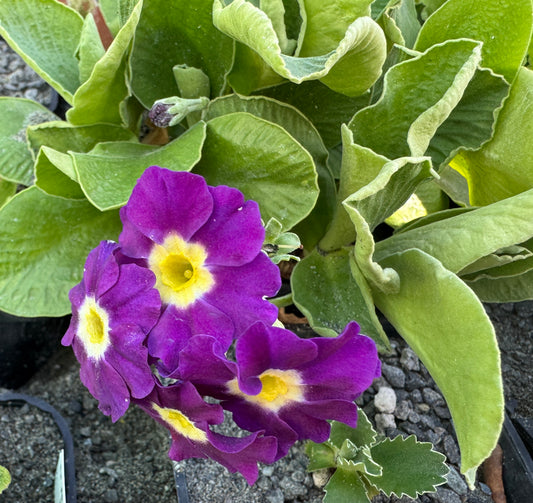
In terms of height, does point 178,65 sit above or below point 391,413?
above

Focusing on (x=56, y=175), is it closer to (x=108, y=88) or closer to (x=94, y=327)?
(x=108, y=88)

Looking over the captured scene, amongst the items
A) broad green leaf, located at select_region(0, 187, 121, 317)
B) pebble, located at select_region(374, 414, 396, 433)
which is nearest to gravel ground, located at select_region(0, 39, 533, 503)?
pebble, located at select_region(374, 414, 396, 433)

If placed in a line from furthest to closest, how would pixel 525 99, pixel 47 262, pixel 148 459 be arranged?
pixel 148 459 → pixel 47 262 → pixel 525 99

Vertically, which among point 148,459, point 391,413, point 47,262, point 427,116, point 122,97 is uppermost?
point 427,116

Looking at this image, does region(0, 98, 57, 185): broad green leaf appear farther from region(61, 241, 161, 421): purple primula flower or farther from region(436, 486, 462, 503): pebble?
region(436, 486, 462, 503): pebble

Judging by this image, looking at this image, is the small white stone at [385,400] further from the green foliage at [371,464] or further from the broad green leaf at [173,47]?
the broad green leaf at [173,47]

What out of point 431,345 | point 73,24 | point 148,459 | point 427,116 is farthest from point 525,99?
point 148,459

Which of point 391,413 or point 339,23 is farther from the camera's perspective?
point 391,413

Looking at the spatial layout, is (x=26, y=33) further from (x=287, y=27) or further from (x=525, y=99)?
(x=525, y=99)

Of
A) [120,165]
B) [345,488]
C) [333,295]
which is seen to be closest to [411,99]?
[333,295]
